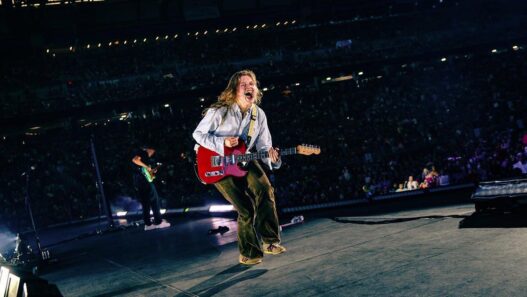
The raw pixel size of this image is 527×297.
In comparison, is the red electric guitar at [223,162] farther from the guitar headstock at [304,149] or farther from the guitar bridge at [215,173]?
the guitar headstock at [304,149]

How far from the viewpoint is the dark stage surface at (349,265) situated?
2.19 meters

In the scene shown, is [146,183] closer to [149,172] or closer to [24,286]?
[149,172]

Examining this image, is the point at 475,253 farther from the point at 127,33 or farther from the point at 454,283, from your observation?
the point at 127,33

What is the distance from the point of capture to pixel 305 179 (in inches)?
532

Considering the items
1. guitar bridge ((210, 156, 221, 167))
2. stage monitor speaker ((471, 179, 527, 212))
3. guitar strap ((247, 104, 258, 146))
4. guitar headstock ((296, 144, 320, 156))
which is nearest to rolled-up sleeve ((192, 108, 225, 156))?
guitar bridge ((210, 156, 221, 167))

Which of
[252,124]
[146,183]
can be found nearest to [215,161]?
[252,124]

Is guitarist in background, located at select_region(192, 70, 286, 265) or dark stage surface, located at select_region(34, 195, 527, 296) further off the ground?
guitarist in background, located at select_region(192, 70, 286, 265)

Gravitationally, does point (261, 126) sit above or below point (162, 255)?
above

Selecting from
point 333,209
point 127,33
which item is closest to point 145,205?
point 333,209

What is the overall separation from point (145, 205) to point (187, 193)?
6.46 meters

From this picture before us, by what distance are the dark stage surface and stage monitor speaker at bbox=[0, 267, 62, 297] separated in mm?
740

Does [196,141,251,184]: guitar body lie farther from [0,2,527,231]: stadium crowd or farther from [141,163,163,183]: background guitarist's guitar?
[0,2,527,231]: stadium crowd

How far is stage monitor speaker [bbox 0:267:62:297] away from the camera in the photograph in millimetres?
2172

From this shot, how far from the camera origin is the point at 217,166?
355 cm
